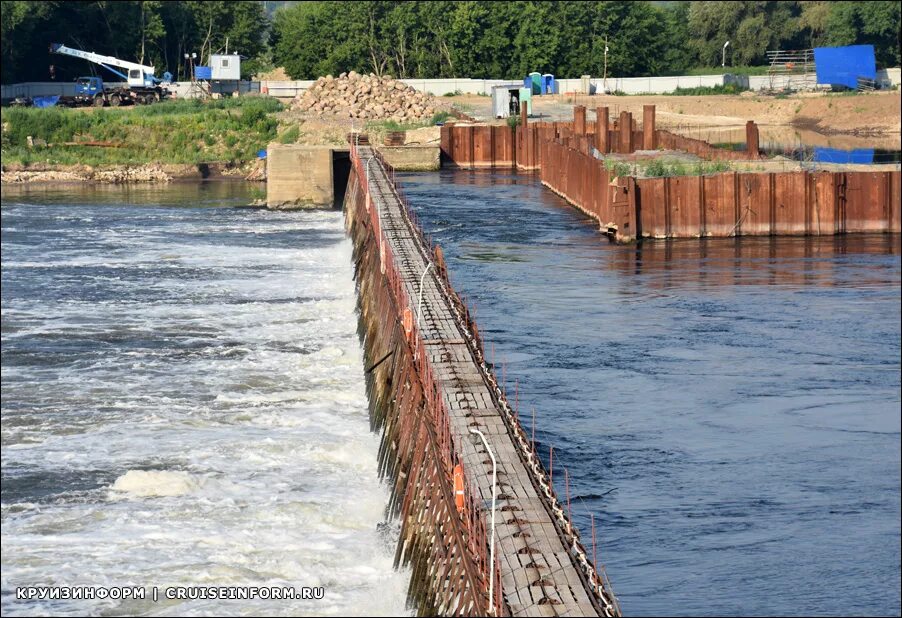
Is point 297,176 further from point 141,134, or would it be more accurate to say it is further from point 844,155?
point 844,155

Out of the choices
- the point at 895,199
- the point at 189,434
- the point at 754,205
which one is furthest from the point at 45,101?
the point at 189,434

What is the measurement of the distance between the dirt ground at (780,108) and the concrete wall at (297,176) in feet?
118

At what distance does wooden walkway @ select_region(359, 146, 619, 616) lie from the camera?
16625mm

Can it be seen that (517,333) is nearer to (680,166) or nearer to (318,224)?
(680,166)

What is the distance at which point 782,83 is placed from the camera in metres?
127

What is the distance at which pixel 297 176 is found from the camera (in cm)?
7394

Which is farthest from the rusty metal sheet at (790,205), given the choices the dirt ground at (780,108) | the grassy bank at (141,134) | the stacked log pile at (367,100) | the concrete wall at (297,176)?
the dirt ground at (780,108)

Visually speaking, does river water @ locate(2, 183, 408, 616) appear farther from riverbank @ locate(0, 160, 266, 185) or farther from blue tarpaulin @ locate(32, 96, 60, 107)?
blue tarpaulin @ locate(32, 96, 60, 107)

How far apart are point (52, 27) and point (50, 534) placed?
108 m

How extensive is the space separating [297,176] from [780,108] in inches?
2189

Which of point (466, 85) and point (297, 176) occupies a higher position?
point (466, 85)

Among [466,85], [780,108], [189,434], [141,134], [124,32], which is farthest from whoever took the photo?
[124,32]

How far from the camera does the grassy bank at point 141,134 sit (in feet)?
Result: 313

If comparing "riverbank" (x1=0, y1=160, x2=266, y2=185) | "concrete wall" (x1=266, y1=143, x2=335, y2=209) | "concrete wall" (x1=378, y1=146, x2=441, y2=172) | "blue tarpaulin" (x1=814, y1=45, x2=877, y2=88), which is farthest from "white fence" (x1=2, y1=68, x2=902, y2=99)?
"concrete wall" (x1=266, y1=143, x2=335, y2=209)
